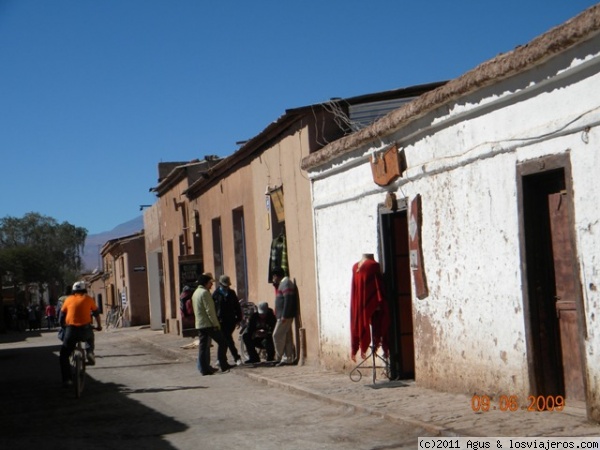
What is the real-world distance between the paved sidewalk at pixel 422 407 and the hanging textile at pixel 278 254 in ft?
7.84

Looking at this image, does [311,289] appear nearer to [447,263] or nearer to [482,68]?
[447,263]

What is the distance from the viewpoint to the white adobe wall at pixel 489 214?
8273mm

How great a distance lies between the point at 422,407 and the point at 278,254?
309 inches

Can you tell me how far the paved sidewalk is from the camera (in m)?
8.27

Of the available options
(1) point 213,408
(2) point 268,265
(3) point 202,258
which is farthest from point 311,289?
(3) point 202,258

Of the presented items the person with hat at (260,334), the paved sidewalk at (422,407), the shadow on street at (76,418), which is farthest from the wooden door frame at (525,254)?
the person with hat at (260,334)

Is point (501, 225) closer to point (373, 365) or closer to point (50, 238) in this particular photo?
point (373, 365)

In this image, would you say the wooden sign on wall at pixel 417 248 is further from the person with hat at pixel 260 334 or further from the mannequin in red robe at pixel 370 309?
the person with hat at pixel 260 334

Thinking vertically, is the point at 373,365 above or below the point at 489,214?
below

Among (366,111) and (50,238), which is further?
(50,238)

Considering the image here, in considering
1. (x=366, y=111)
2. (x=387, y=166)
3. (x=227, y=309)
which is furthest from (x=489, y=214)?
(x=227, y=309)

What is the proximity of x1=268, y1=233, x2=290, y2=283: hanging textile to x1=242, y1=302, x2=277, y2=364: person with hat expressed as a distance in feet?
Result: 2.01

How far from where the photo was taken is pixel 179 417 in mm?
11180

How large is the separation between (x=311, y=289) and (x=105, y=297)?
153 feet
